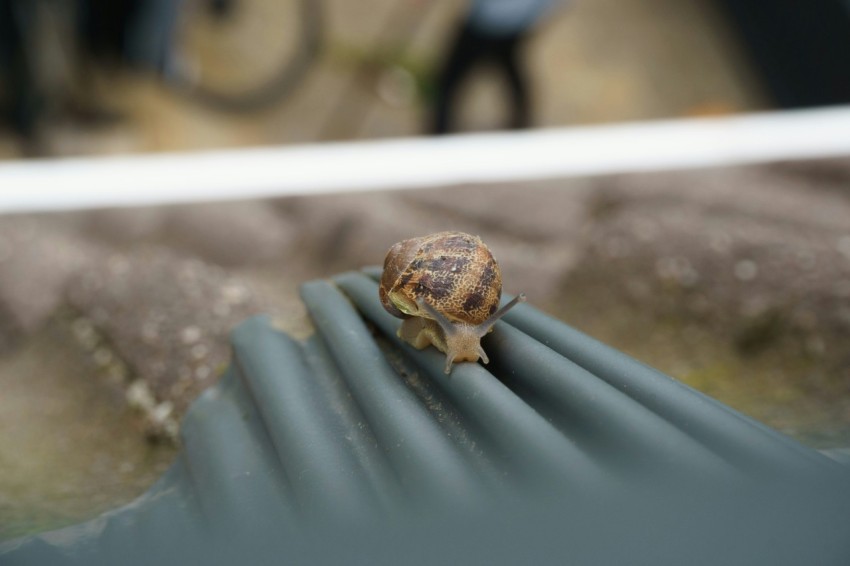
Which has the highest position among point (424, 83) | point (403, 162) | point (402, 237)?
point (424, 83)

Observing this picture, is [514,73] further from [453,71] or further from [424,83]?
[424,83]

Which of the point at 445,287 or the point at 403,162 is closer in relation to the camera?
the point at 445,287

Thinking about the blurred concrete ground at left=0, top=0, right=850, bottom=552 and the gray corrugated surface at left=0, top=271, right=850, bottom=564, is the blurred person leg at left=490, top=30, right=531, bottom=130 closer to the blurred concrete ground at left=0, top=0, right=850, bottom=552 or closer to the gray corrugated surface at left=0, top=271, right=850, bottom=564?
the blurred concrete ground at left=0, top=0, right=850, bottom=552

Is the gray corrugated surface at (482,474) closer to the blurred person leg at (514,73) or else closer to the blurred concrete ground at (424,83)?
the blurred concrete ground at (424,83)

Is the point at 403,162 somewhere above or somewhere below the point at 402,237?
above

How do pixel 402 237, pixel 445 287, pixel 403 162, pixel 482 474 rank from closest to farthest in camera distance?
pixel 482 474 → pixel 445 287 → pixel 402 237 → pixel 403 162

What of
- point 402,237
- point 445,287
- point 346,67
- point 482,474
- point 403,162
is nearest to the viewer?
point 482,474

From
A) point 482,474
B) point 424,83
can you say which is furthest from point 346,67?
point 482,474
